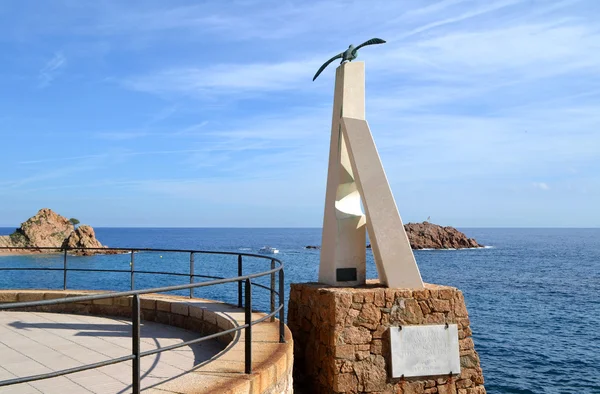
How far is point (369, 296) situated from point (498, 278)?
138 feet

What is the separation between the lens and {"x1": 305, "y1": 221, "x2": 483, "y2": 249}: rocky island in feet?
288

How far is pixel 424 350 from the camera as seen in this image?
866 centimetres

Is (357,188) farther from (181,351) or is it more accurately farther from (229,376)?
(229,376)

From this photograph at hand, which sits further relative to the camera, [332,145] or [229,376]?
[332,145]

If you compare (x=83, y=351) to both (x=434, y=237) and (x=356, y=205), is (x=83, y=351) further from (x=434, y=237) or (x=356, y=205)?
(x=434, y=237)

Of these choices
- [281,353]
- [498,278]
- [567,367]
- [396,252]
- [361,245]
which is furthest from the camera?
[498,278]

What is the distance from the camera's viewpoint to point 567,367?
19797mm

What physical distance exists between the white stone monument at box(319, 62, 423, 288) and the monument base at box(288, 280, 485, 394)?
38cm

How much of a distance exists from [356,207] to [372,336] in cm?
236

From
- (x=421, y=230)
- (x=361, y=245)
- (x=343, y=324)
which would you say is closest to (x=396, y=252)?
(x=361, y=245)

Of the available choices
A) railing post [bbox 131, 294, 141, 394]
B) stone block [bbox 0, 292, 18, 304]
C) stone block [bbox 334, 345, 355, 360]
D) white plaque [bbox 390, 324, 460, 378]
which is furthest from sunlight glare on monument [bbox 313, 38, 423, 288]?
railing post [bbox 131, 294, 141, 394]

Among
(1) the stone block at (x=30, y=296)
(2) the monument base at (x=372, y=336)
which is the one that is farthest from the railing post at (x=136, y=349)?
(1) the stone block at (x=30, y=296)

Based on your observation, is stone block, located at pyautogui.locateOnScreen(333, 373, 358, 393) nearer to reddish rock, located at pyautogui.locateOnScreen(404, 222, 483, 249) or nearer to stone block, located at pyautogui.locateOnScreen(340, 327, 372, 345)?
stone block, located at pyautogui.locateOnScreen(340, 327, 372, 345)

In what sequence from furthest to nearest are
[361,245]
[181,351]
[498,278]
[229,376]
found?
[498,278] < [361,245] < [181,351] < [229,376]
